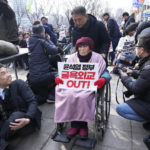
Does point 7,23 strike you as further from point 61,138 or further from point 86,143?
point 86,143

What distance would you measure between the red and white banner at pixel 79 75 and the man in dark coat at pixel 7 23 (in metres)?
1.45

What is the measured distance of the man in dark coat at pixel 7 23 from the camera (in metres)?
2.72

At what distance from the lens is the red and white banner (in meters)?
2.06

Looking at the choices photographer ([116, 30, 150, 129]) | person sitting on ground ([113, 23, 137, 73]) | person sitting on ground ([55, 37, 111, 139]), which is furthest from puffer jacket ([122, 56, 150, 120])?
person sitting on ground ([113, 23, 137, 73])

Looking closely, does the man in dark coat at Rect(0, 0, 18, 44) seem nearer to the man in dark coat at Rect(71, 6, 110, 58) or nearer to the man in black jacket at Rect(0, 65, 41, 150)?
the man in black jacket at Rect(0, 65, 41, 150)

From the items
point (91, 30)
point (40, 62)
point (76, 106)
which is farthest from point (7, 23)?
point (76, 106)

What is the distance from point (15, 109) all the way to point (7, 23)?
5.11 ft

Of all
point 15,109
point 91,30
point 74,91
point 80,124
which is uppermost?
point 91,30

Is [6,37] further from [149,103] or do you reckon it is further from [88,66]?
[149,103]

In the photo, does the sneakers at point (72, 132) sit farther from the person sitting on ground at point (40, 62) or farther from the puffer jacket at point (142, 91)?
the person sitting on ground at point (40, 62)

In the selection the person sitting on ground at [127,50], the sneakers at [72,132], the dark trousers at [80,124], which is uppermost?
the person sitting on ground at [127,50]

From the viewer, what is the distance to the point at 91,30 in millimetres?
2814

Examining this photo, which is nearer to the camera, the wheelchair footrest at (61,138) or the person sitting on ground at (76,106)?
the person sitting on ground at (76,106)

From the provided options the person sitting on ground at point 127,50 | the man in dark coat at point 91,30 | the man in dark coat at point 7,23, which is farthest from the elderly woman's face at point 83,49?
the man in dark coat at point 7,23
